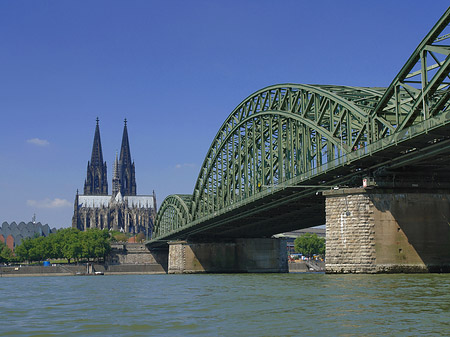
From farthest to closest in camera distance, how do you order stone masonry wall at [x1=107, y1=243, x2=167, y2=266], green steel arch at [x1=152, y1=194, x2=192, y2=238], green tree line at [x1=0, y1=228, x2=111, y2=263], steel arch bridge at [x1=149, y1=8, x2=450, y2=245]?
stone masonry wall at [x1=107, y1=243, x2=167, y2=266] → green tree line at [x1=0, y1=228, x2=111, y2=263] → green steel arch at [x1=152, y1=194, x2=192, y2=238] → steel arch bridge at [x1=149, y1=8, x2=450, y2=245]

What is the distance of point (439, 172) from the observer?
1911 inches

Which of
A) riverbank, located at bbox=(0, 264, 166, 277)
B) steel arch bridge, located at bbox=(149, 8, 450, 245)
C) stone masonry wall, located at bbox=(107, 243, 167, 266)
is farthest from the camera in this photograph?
stone masonry wall, located at bbox=(107, 243, 167, 266)

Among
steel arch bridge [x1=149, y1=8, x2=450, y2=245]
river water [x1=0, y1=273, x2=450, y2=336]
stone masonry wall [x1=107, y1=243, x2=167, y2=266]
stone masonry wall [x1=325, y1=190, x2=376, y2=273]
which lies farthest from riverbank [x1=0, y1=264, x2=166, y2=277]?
river water [x1=0, y1=273, x2=450, y2=336]

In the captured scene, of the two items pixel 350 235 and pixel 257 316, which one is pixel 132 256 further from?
pixel 257 316

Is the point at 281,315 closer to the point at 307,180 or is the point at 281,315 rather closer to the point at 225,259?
the point at 307,180

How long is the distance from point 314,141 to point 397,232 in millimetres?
28727

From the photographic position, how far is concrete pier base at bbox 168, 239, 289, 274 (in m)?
105

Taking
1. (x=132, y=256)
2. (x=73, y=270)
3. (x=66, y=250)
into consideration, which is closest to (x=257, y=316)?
(x=73, y=270)

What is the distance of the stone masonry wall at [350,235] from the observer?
153 ft

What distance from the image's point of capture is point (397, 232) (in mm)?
46469

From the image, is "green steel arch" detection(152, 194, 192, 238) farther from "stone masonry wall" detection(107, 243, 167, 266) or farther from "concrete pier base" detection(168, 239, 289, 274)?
"stone masonry wall" detection(107, 243, 167, 266)

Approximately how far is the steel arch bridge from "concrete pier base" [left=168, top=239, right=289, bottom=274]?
6.78 feet

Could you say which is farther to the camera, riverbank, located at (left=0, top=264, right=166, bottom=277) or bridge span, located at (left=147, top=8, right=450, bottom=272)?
riverbank, located at (left=0, top=264, right=166, bottom=277)

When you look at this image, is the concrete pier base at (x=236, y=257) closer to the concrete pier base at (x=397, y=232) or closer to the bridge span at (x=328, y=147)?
the bridge span at (x=328, y=147)
